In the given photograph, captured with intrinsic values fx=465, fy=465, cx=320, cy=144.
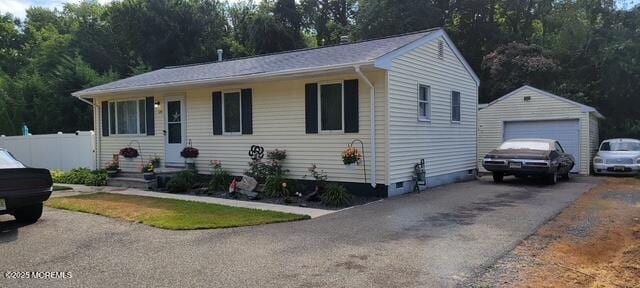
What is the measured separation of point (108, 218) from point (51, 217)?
1061 mm

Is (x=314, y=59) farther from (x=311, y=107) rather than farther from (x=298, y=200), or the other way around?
(x=298, y=200)

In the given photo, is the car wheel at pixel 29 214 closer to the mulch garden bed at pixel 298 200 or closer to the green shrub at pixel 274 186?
the mulch garden bed at pixel 298 200

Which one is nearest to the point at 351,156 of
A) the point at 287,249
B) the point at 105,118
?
the point at 287,249

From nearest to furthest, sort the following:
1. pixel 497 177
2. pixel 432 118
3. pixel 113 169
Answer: pixel 432 118 < pixel 497 177 < pixel 113 169

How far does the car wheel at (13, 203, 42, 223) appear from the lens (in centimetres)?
781

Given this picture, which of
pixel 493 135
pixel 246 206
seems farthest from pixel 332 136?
pixel 493 135

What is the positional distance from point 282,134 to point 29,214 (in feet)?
18.7

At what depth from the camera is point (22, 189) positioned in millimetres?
7270

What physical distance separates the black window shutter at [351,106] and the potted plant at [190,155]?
16.0 ft

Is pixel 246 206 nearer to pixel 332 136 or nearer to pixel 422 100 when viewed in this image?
pixel 332 136

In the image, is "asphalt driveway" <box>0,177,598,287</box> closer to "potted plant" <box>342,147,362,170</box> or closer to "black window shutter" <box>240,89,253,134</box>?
"potted plant" <box>342,147,362,170</box>

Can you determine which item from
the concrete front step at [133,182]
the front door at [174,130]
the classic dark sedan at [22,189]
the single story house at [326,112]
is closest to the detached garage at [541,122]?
the single story house at [326,112]

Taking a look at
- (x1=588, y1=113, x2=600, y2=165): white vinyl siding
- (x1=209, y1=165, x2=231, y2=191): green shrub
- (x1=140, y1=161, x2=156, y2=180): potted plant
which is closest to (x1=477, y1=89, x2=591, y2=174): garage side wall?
(x1=588, y1=113, x2=600, y2=165): white vinyl siding

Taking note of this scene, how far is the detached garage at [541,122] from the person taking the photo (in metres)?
17.2
